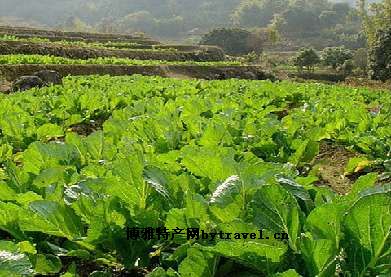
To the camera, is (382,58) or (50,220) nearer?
(50,220)

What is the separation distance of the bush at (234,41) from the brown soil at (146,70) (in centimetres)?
4848

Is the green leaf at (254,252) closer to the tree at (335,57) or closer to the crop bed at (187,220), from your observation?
the crop bed at (187,220)

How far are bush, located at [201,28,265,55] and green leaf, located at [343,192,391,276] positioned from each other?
281 feet

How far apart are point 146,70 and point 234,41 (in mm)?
60896

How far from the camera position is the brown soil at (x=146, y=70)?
19.8 metres

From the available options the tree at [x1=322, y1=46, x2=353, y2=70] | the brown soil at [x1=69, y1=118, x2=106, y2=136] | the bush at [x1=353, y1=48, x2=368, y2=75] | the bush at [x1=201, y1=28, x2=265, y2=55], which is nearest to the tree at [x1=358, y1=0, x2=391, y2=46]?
the bush at [x1=353, y1=48, x2=368, y2=75]

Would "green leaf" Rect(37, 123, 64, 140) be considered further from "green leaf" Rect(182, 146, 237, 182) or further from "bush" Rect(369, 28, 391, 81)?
"bush" Rect(369, 28, 391, 81)

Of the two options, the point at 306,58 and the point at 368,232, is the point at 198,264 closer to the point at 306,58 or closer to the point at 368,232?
the point at 368,232

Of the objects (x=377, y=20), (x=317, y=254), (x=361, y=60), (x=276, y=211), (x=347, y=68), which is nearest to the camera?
(x=317, y=254)

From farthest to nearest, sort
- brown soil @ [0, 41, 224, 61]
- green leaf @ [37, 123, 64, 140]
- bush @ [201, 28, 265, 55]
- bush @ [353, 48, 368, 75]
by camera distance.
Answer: bush @ [201, 28, 265, 55] < bush @ [353, 48, 368, 75] < brown soil @ [0, 41, 224, 61] < green leaf @ [37, 123, 64, 140]

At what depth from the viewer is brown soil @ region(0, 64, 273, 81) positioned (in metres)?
19.8

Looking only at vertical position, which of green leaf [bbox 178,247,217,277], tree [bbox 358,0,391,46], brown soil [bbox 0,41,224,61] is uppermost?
tree [bbox 358,0,391,46]

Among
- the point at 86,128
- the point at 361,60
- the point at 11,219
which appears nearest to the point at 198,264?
the point at 11,219

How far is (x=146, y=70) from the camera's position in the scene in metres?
27.5
